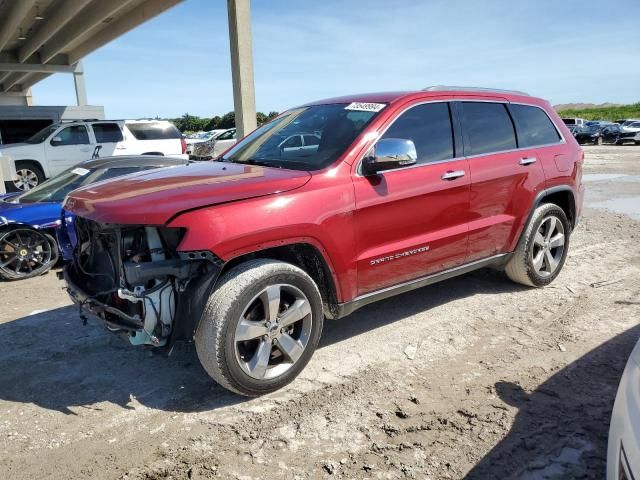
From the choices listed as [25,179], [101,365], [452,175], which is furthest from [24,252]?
[25,179]

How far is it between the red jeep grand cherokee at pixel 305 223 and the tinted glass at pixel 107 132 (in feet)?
34.0

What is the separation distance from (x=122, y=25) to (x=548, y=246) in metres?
19.6

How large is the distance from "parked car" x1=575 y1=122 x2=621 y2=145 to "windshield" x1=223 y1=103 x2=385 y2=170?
3274 cm

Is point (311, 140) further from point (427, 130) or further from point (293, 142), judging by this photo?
point (427, 130)

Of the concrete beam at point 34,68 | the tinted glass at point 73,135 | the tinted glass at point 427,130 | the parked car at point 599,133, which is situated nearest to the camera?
the tinted glass at point 427,130

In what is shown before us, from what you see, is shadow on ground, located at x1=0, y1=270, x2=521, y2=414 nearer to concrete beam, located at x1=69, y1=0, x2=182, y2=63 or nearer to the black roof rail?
the black roof rail

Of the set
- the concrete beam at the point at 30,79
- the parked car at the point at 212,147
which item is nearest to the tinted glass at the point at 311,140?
the parked car at the point at 212,147

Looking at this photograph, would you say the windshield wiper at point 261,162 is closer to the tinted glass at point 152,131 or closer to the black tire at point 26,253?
the black tire at point 26,253

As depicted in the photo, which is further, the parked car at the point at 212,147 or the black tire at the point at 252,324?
the parked car at the point at 212,147

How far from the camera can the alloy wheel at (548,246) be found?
4.76m

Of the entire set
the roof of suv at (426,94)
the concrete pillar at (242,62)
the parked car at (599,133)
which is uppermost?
the concrete pillar at (242,62)

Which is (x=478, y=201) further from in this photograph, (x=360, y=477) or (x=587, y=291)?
(x=360, y=477)

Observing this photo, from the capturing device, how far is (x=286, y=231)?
2.99 m

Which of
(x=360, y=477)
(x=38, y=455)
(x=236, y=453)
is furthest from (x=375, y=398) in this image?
(x=38, y=455)
